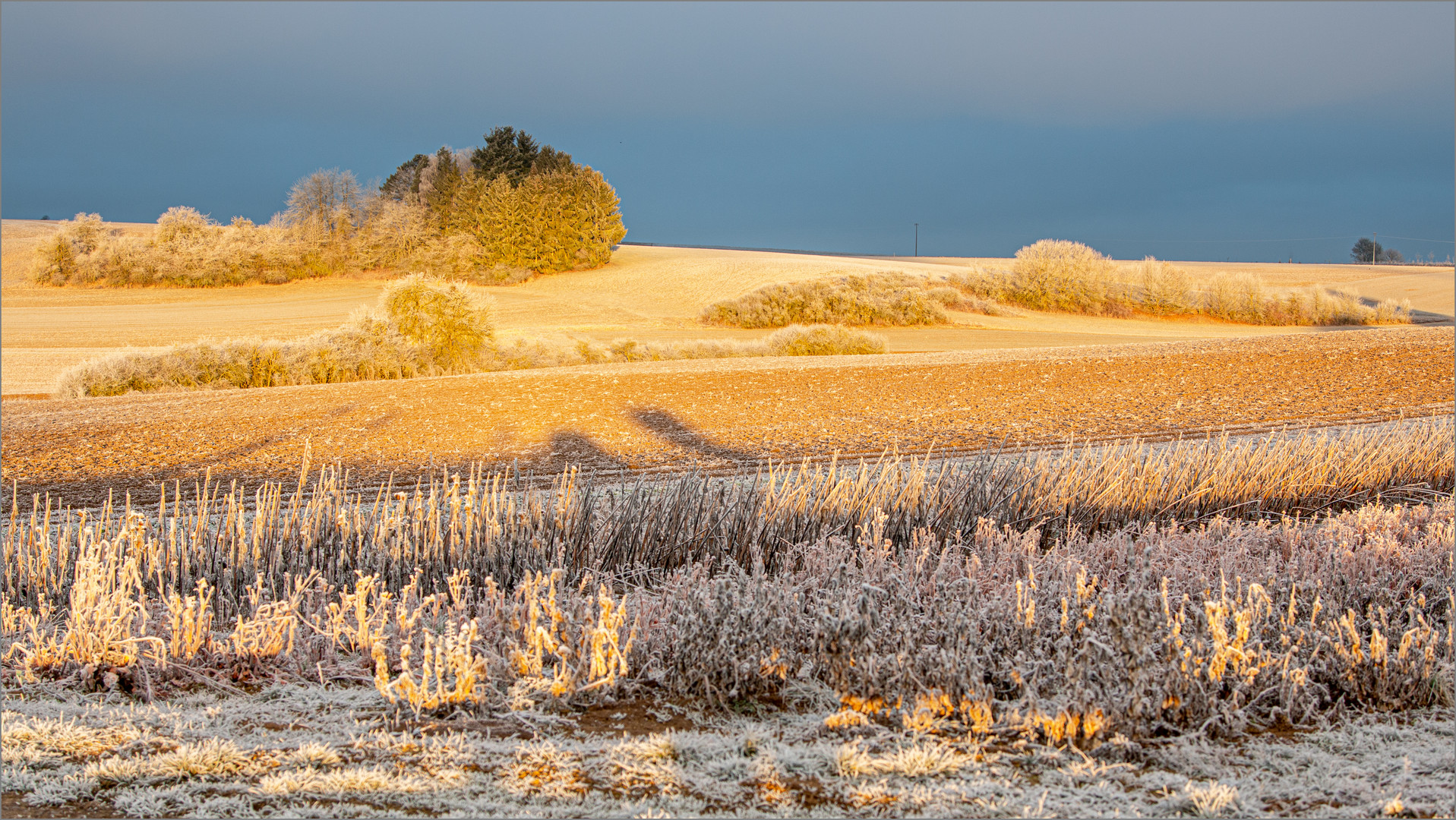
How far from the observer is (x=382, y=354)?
2170 centimetres

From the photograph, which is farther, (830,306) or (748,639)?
(830,306)

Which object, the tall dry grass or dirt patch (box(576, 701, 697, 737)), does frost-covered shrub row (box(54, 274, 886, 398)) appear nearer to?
the tall dry grass

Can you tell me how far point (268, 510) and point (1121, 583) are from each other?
15.2ft

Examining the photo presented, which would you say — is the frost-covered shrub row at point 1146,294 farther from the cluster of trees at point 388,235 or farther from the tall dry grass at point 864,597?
the tall dry grass at point 864,597

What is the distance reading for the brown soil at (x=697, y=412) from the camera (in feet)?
33.8

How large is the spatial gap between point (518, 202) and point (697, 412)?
139ft

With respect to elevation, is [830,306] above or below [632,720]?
above

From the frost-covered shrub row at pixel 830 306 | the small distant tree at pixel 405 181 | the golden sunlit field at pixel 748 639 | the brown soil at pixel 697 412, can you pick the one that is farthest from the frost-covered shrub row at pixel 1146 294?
the golden sunlit field at pixel 748 639

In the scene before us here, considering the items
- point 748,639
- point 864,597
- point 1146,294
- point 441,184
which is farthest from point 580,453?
point 441,184

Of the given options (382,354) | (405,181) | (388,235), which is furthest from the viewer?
(405,181)

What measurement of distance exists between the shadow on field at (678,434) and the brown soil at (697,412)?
0.05 metres

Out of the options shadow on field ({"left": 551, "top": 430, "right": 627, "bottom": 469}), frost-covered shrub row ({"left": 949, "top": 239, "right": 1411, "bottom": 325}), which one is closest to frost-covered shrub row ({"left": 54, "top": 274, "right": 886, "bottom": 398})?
shadow on field ({"left": 551, "top": 430, "right": 627, "bottom": 469})

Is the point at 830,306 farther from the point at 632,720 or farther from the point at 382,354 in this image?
the point at 632,720

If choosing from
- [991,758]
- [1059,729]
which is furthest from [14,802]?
[1059,729]
